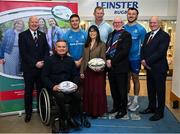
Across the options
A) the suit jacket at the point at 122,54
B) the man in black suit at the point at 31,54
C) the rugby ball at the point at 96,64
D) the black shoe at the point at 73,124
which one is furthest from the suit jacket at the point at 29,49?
the suit jacket at the point at 122,54

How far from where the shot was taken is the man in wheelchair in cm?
346

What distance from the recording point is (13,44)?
4035 millimetres

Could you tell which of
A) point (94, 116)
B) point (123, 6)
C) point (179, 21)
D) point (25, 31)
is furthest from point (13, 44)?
point (123, 6)

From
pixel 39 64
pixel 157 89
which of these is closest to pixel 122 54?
pixel 157 89

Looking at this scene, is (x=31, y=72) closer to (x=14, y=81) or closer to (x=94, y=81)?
(x=14, y=81)

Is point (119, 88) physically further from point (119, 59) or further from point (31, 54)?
point (31, 54)

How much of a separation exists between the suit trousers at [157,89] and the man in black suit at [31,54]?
1.64 m

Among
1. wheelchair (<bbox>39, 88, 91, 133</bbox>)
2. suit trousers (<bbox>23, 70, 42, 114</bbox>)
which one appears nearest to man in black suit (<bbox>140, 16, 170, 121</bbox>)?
wheelchair (<bbox>39, 88, 91, 133</bbox>)

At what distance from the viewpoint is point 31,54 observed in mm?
3867

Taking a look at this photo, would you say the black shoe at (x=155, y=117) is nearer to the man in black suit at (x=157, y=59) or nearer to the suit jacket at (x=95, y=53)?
the man in black suit at (x=157, y=59)

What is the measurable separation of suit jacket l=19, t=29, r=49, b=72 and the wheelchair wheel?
0.45 metres

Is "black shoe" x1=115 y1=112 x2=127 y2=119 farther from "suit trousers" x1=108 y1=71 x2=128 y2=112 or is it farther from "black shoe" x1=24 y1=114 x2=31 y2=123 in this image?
"black shoe" x1=24 y1=114 x2=31 y2=123

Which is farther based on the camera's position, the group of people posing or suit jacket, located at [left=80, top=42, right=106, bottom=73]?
suit jacket, located at [left=80, top=42, right=106, bottom=73]

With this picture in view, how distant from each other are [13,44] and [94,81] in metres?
1.34
